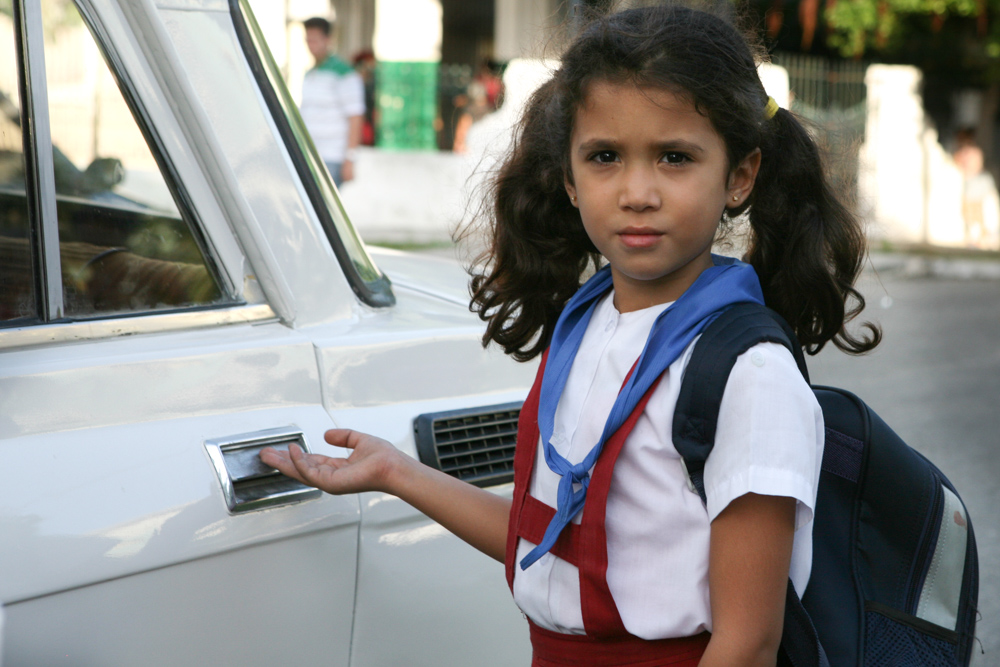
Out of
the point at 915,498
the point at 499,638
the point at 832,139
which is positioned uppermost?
the point at 832,139

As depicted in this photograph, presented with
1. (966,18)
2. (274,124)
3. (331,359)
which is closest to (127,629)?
(331,359)

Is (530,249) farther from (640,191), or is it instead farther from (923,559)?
(923,559)

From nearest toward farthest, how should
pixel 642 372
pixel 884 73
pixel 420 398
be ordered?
pixel 642 372 < pixel 420 398 < pixel 884 73

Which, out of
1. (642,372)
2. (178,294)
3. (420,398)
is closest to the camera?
(642,372)

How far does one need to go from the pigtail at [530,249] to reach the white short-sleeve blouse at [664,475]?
245 mm

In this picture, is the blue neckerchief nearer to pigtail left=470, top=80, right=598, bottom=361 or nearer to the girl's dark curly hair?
the girl's dark curly hair

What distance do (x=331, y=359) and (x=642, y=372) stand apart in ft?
1.69

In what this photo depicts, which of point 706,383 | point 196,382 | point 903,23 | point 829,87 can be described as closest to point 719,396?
point 706,383

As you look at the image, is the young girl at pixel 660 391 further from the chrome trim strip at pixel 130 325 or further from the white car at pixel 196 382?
the chrome trim strip at pixel 130 325

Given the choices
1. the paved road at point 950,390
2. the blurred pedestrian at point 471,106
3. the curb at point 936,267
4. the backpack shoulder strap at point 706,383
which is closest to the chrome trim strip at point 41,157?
the backpack shoulder strap at point 706,383

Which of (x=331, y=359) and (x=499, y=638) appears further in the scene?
(x=499, y=638)

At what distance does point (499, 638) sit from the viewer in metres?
1.67

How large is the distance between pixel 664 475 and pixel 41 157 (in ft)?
3.03

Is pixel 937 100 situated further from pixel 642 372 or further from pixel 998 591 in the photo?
pixel 642 372
